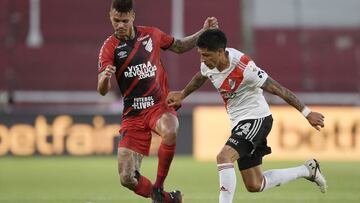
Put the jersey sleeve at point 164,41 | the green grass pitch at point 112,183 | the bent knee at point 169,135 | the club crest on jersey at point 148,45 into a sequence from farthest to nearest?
the green grass pitch at point 112,183 < the jersey sleeve at point 164,41 < the club crest on jersey at point 148,45 < the bent knee at point 169,135

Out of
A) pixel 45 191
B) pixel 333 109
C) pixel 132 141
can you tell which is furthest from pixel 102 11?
pixel 132 141

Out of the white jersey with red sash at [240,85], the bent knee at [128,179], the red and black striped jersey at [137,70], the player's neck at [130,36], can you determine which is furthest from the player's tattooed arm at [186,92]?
the bent knee at [128,179]

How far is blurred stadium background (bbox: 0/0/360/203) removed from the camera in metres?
14.0

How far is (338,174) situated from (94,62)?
11.0m

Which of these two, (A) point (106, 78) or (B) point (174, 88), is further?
(B) point (174, 88)

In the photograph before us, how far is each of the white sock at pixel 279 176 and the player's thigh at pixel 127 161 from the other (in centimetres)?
126

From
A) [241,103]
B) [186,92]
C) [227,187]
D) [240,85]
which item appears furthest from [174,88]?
[227,187]

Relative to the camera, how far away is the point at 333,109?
1947 centimetres

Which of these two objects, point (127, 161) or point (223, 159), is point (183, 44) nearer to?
point (127, 161)

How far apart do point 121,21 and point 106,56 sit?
1.20 feet

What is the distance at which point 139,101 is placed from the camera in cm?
924

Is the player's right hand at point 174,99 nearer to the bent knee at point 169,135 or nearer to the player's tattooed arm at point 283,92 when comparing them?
the bent knee at point 169,135

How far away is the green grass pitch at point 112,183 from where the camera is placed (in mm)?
11125

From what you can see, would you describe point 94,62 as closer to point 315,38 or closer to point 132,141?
point 315,38
